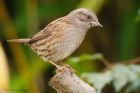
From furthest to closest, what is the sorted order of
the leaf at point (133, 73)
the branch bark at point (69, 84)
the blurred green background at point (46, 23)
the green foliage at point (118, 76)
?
1. the blurred green background at point (46, 23)
2. the leaf at point (133, 73)
3. the green foliage at point (118, 76)
4. the branch bark at point (69, 84)

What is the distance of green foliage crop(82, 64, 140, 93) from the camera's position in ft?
14.1

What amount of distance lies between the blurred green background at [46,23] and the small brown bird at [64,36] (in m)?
1.48

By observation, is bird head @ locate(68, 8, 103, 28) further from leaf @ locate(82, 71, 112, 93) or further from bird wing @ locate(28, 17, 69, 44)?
leaf @ locate(82, 71, 112, 93)

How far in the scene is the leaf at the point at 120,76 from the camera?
14.3 feet

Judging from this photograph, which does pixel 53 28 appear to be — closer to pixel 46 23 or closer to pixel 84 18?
pixel 84 18

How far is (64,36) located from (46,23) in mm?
2396

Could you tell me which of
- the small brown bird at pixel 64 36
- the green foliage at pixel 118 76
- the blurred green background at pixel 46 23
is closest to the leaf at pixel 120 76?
the green foliage at pixel 118 76

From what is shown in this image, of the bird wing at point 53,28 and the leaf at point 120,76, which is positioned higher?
the bird wing at point 53,28

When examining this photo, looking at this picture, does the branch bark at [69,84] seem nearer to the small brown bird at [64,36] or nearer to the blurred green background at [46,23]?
the small brown bird at [64,36]

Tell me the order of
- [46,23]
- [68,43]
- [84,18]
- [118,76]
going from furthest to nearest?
1. [46,23]
2. [118,76]
3. [84,18]
4. [68,43]

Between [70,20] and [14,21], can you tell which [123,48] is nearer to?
[14,21]

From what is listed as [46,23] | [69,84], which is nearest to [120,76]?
[69,84]

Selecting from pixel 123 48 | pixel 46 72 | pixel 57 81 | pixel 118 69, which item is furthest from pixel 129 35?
pixel 57 81

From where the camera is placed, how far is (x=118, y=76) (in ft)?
14.5
